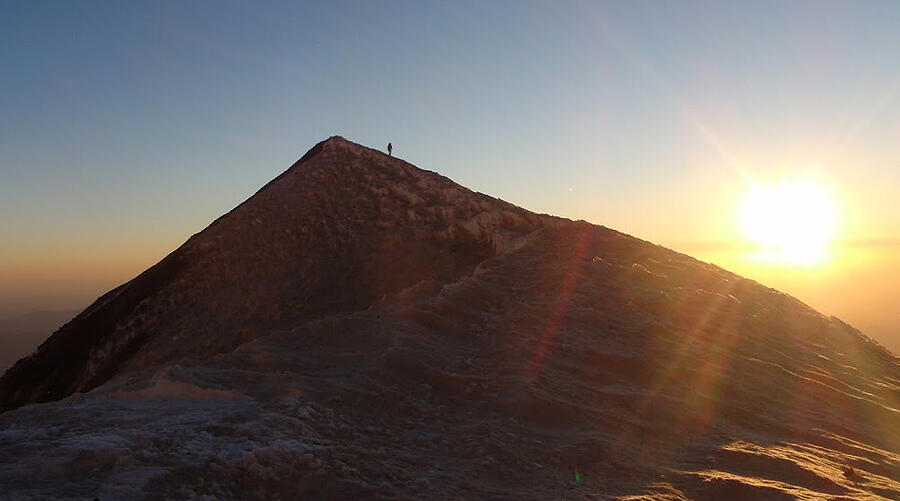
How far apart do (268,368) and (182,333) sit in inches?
168

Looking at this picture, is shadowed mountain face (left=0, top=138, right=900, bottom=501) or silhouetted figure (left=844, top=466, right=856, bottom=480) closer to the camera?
shadowed mountain face (left=0, top=138, right=900, bottom=501)

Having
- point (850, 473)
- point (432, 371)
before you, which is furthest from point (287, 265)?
point (850, 473)

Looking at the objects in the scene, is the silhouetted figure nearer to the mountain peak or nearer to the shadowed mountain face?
the shadowed mountain face

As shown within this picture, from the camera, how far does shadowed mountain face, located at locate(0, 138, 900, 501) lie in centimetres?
411

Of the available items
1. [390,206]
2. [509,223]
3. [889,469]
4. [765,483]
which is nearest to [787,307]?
[509,223]

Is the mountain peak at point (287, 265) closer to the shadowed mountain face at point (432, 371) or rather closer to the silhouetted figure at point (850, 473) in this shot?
the shadowed mountain face at point (432, 371)

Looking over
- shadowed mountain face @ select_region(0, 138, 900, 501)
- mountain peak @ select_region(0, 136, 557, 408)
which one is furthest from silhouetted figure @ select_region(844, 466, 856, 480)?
mountain peak @ select_region(0, 136, 557, 408)

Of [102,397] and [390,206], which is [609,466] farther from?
[390,206]

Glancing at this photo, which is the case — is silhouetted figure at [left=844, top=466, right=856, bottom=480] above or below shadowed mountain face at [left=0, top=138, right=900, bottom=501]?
below

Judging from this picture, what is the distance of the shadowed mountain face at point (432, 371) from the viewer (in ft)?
13.5

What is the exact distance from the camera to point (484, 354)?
6.67 m

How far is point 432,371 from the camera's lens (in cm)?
601

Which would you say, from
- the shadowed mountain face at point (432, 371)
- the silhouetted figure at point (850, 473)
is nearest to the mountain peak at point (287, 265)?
the shadowed mountain face at point (432, 371)

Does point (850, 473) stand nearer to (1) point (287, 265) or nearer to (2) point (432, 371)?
(2) point (432, 371)
